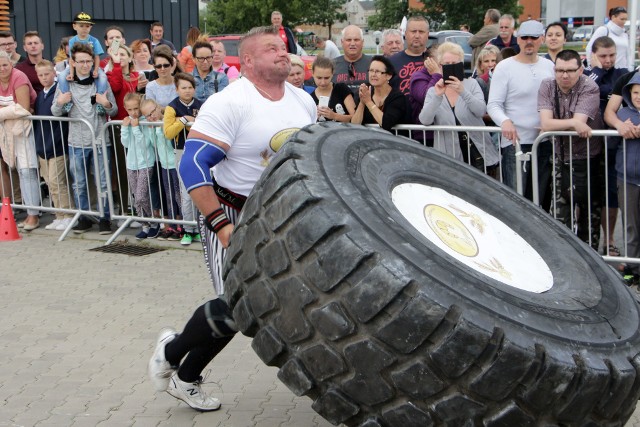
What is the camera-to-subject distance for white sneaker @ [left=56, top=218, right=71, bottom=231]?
30.8 ft

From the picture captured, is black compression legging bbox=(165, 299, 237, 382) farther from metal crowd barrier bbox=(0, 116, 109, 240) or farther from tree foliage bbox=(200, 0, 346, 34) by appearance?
tree foliage bbox=(200, 0, 346, 34)

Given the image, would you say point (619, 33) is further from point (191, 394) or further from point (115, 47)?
point (191, 394)

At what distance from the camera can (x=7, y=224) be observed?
9148 mm

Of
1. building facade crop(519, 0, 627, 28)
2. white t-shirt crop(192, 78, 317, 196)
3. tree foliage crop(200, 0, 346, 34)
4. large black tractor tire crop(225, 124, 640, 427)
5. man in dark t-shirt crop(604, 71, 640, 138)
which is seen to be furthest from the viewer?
building facade crop(519, 0, 627, 28)

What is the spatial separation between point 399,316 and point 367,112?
4958mm

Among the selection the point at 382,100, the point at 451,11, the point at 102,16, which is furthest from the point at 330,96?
the point at 451,11

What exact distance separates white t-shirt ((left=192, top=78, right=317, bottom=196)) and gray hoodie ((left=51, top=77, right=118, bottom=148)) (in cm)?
495

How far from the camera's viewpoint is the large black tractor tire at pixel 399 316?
3.10m

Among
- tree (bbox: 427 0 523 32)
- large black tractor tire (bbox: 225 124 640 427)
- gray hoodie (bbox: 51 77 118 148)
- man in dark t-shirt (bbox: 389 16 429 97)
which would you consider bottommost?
large black tractor tire (bbox: 225 124 640 427)

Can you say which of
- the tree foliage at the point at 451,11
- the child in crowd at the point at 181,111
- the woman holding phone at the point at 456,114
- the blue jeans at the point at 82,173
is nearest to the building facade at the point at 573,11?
the tree foliage at the point at 451,11

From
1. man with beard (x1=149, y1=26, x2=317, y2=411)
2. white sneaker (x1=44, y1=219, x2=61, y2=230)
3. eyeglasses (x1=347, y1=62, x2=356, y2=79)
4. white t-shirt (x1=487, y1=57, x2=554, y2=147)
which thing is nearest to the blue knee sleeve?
man with beard (x1=149, y1=26, x2=317, y2=411)

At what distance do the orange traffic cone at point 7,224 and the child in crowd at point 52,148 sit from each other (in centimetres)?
45

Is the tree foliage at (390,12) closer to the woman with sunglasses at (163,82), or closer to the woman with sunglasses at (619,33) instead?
the woman with sunglasses at (619,33)

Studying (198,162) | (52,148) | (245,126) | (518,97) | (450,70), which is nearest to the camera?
(198,162)
